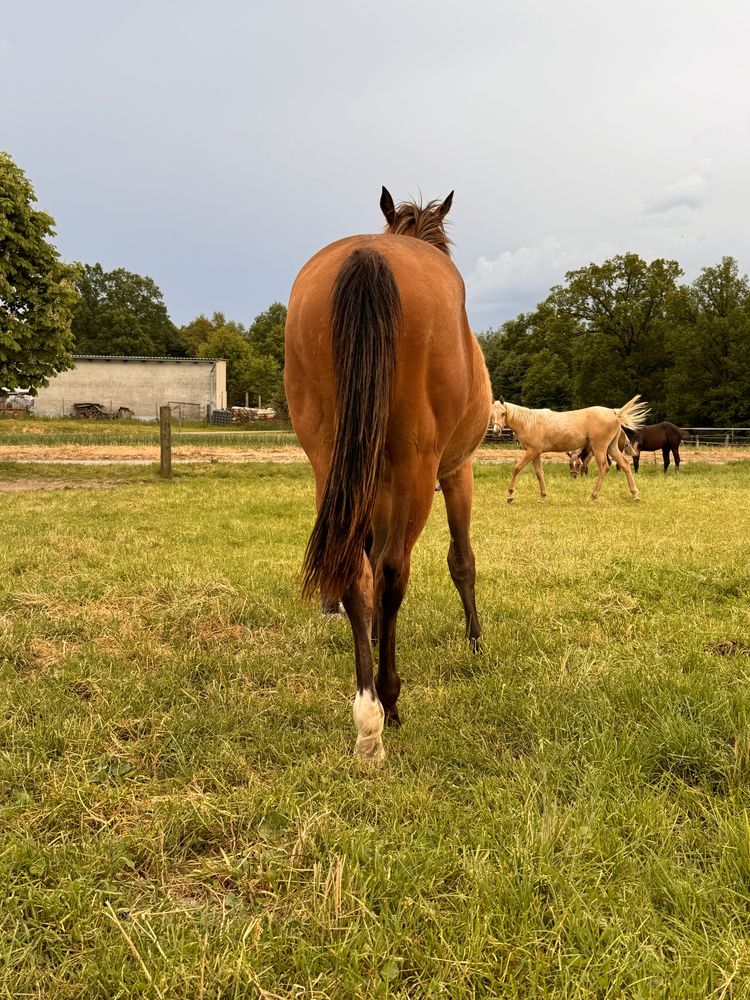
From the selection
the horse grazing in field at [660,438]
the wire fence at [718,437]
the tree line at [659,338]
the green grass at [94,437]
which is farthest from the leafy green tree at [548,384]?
the horse grazing in field at [660,438]

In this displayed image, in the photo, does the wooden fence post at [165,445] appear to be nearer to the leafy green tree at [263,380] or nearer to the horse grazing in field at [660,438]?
the horse grazing in field at [660,438]

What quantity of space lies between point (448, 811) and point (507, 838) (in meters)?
0.24

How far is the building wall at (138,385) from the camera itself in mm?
45062

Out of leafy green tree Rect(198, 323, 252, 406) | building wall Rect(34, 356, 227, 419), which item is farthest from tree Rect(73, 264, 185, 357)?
building wall Rect(34, 356, 227, 419)

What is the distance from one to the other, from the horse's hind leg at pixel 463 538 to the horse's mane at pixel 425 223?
1.41m

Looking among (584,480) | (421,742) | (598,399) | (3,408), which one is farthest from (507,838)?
(3,408)

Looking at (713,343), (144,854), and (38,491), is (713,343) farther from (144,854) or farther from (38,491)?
(144,854)

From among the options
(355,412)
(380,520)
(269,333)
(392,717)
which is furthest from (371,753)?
(269,333)

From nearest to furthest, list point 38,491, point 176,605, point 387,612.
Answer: point 387,612 < point 176,605 < point 38,491

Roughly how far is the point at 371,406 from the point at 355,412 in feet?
0.22

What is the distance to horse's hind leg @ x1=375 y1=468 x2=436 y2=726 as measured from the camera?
2520 millimetres

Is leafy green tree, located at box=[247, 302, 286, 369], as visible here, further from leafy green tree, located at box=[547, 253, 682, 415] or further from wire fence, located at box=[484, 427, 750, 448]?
wire fence, located at box=[484, 427, 750, 448]

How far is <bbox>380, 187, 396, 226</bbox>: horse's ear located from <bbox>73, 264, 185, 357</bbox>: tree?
73.3 m

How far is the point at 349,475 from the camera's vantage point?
2322 millimetres
